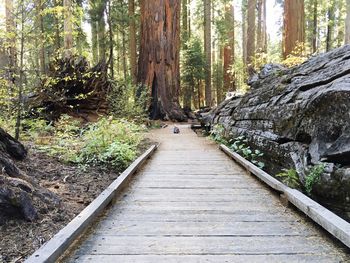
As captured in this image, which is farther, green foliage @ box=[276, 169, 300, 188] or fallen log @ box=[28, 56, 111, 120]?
fallen log @ box=[28, 56, 111, 120]

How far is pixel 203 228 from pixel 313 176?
146 cm

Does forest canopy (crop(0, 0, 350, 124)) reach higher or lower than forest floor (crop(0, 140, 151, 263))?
higher

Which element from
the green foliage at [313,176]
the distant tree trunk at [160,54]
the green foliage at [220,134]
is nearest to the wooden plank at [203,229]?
the green foliage at [313,176]

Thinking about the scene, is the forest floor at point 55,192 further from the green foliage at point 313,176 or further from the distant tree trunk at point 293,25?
the distant tree trunk at point 293,25

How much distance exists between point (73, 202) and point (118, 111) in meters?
8.51

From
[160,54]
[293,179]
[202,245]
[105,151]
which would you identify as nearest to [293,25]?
[160,54]

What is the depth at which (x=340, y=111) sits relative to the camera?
3.48m

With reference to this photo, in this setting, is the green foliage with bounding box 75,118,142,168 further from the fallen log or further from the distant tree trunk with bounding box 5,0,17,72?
the fallen log

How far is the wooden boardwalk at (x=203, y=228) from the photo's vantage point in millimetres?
2334

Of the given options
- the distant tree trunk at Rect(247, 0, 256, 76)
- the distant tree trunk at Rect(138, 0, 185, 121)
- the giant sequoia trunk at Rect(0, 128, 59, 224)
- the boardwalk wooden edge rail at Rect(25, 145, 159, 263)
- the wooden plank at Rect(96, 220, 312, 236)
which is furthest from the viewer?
the distant tree trunk at Rect(247, 0, 256, 76)

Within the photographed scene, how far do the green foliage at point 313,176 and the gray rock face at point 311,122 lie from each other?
60 millimetres

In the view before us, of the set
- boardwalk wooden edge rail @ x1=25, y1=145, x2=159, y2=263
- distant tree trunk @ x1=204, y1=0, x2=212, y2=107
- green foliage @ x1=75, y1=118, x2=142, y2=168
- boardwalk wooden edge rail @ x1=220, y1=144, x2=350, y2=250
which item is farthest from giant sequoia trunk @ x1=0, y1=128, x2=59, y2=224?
distant tree trunk @ x1=204, y1=0, x2=212, y2=107

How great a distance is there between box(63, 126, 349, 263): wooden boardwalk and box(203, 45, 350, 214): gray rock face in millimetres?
559

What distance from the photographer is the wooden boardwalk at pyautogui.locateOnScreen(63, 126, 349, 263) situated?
7.66ft
